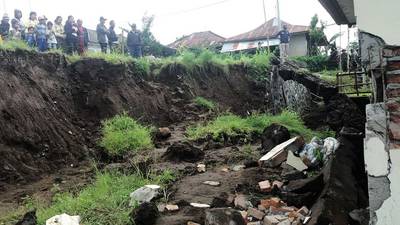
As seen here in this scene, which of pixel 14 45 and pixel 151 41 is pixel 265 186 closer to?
pixel 14 45

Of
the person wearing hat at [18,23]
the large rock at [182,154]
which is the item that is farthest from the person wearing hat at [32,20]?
the large rock at [182,154]

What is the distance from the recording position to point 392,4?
3.05m

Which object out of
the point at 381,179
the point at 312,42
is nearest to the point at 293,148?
the point at 381,179

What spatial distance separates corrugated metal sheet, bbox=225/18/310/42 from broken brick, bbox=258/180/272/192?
79.5 feet

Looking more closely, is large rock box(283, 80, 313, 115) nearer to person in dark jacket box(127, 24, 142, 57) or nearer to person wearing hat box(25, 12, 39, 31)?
person in dark jacket box(127, 24, 142, 57)

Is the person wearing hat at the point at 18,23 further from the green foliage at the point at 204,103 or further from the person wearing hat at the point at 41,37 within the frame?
the green foliage at the point at 204,103

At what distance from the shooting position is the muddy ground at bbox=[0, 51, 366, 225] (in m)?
5.20

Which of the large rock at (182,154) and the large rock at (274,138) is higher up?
the large rock at (274,138)

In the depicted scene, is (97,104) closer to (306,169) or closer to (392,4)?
(306,169)

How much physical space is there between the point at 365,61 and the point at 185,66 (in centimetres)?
1177

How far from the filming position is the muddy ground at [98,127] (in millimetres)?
5195

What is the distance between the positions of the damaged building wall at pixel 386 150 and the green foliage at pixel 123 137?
679 cm

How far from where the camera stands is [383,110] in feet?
10.3

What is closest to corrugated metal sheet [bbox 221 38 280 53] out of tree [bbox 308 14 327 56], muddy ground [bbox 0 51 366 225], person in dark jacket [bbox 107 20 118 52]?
tree [bbox 308 14 327 56]
